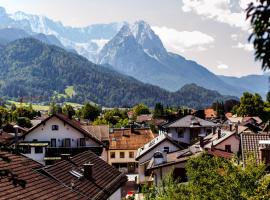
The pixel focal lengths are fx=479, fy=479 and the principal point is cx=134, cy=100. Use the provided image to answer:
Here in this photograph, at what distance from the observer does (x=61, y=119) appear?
51094 mm

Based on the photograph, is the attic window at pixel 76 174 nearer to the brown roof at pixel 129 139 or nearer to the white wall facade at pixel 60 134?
the white wall facade at pixel 60 134

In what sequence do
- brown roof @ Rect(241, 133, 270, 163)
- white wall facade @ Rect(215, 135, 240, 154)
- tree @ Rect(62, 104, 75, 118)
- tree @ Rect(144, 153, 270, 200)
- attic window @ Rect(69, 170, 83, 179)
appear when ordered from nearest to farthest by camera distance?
1. tree @ Rect(144, 153, 270, 200)
2. attic window @ Rect(69, 170, 83, 179)
3. brown roof @ Rect(241, 133, 270, 163)
4. white wall facade @ Rect(215, 135, 240, 154)
5. tree @ Rect(62, 104, 75, 118)

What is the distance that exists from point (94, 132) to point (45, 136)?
1588cm

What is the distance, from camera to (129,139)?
252 ft

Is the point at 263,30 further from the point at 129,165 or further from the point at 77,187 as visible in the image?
the point at 129,165

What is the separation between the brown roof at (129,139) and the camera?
7550cm

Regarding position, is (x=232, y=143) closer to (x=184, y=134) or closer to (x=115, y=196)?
(x=184, y=134)

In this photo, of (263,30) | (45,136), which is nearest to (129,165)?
(45,136)

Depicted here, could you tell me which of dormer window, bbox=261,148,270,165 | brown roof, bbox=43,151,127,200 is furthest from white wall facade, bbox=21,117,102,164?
dormer window, bbox=261,148,270,165

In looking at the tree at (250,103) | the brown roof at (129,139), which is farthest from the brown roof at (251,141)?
the tree at (250,103)

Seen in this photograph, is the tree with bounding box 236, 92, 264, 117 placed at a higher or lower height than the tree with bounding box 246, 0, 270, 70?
higher

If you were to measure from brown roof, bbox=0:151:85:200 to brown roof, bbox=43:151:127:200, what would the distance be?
1.06 m

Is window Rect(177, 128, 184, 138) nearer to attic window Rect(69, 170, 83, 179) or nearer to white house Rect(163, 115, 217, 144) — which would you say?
white house Rect(163, 115, 217, 144)

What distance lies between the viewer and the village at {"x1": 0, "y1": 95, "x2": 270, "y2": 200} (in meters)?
20.9
